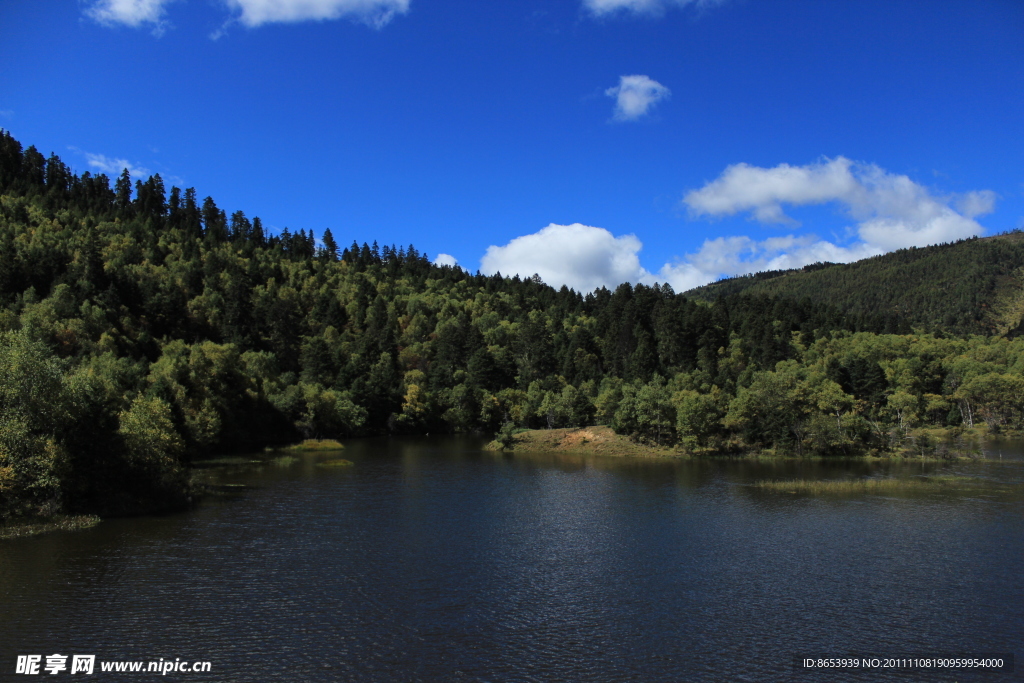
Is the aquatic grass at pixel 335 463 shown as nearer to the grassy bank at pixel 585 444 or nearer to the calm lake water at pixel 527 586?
the calm lake water at pixel 527 586

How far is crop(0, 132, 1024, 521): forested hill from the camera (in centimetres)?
4981

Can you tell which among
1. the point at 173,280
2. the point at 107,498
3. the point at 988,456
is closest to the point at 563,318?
the point at 173,280

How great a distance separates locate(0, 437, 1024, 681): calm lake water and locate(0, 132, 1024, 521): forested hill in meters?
9.49

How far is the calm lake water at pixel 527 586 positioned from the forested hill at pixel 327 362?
9.49 m

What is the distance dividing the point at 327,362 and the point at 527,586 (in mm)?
114466

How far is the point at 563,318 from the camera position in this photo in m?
184

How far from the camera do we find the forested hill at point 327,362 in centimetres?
4981

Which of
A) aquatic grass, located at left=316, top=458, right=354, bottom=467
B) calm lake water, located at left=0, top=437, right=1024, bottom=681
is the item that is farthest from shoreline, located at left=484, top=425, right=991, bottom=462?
calm lake water, located at left=0, top=437, right=1024, bottom=681

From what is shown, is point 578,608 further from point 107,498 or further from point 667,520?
Answer: point 107,498

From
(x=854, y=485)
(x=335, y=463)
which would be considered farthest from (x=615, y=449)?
(x=335, y=463)

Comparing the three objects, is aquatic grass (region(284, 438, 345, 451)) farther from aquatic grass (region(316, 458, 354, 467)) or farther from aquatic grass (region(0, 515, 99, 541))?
aquatic grass (region(0, 515, 99, 541))

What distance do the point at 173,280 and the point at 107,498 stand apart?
359 feet

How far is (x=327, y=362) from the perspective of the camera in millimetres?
139750

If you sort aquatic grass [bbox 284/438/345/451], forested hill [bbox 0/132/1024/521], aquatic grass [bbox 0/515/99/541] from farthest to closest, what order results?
aquatic grass [bbox 284/438/345/451] → forested hill [bbox 0/132/1024/521] → aquatic grass [bbox 0/515/99/541]
